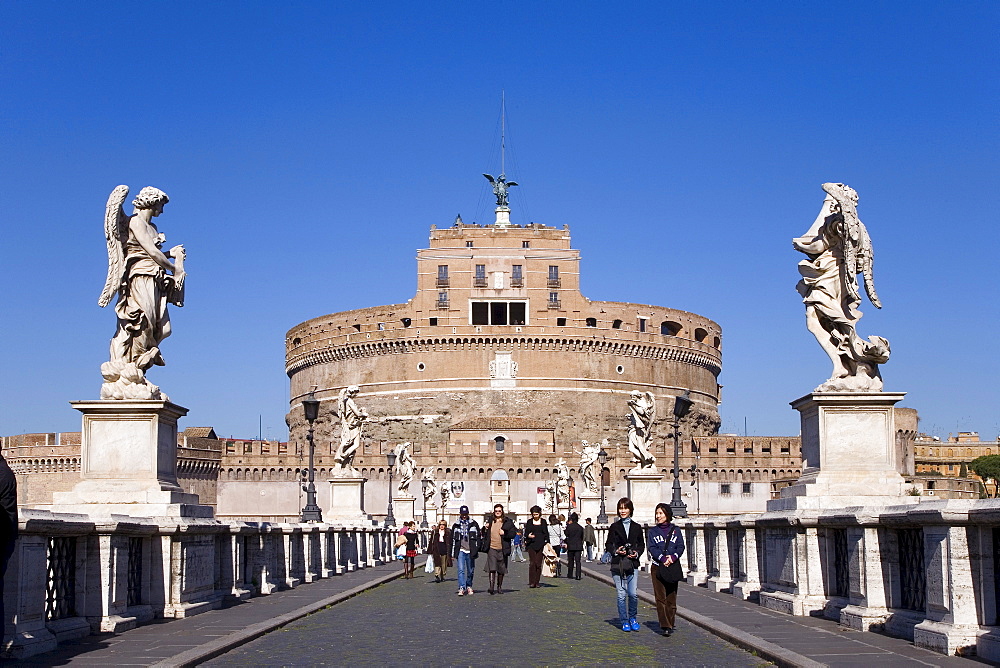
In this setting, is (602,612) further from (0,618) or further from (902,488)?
(0,618)

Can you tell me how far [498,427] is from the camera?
8006cm

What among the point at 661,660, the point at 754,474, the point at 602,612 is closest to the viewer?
the point at 661,660

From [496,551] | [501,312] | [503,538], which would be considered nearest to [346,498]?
[503,538]

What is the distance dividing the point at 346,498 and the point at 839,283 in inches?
665

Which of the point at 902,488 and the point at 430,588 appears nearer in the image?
the point at 902,488

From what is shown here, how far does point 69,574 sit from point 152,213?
147 inches

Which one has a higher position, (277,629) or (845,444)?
(845,444)

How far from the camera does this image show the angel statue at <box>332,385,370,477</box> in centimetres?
2567

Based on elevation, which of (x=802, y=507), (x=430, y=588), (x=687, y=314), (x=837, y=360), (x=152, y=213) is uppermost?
(x=687, y=314)

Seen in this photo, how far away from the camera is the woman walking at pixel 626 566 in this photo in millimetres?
10688

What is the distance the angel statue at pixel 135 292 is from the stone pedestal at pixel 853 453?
575 centimetres

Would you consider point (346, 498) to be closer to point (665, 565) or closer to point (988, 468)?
point (665, 565)

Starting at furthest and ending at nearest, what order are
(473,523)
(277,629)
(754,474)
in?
(754,474) < (473,523) < (277,629)

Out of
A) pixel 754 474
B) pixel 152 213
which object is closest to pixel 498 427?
pixel 754 474
